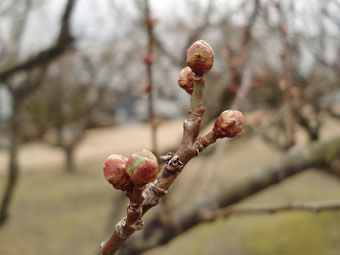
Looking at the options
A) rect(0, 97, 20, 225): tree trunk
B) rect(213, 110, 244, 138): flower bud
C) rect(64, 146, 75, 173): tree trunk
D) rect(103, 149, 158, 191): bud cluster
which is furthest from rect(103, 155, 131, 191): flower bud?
rect(64, 146, 75, 173): tree trunk

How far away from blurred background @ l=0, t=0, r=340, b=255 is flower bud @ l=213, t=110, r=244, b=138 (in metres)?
0.80

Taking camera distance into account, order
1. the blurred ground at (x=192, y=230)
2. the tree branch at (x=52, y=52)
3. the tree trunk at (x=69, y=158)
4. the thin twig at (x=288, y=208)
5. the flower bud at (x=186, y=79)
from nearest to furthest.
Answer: the flower bud at (x=186, y=79) → the thin twig at (x=288, y=208) → the tree branch at (x=52, y=52) → the blurred ground at (x=192, y=230) → the tree trunk at (x=69, y=158)

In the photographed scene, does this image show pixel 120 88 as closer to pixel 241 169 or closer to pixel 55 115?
pixel 55 115

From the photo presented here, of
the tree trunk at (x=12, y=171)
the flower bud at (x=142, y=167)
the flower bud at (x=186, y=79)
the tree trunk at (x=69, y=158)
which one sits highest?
the flower bud at (x=186, y=79)

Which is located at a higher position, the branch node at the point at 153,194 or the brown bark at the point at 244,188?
the branch node at the point at 153,194

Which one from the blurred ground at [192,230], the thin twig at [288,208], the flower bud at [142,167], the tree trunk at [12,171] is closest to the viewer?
the flower bud at [142,167]

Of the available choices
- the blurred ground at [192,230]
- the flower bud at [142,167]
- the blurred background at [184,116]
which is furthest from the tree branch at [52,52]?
the flower bud at [142,167]

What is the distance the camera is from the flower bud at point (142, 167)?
34 cm

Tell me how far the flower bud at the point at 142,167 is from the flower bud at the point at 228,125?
10cm

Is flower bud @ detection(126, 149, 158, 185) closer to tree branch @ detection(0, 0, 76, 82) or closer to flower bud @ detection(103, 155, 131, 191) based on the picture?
flower bud @ detection(103, 155, 131, 191)

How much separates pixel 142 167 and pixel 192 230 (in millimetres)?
2665

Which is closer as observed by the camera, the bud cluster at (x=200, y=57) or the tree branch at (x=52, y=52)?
the bud cluster at (x=200, y=57)

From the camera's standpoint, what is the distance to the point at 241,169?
4.93 metres

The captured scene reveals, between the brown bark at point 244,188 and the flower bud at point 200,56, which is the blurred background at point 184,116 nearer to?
the brown bark at point 244,188
